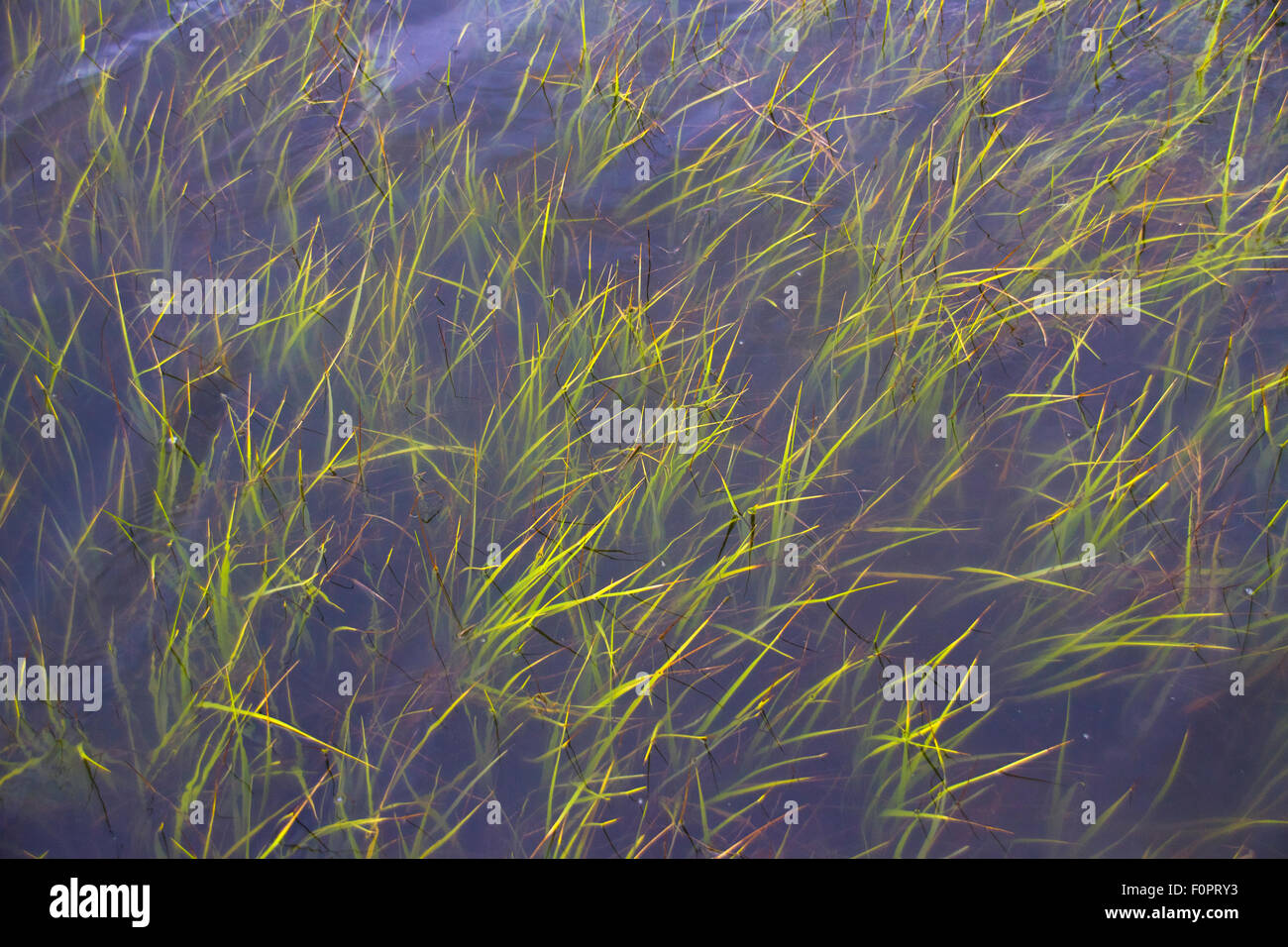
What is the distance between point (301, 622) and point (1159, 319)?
1.55 m

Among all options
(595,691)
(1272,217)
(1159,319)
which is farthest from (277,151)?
(1272,217)

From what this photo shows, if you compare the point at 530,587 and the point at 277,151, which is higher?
the point at 277,151

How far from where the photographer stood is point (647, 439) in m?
1.33

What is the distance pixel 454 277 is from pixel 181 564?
2.20 ft

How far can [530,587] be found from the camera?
1.31 meters

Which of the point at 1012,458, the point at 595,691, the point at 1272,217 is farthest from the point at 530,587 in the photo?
the point at 1272,217

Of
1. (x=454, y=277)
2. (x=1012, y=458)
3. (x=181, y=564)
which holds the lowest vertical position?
(x=181, y=564)

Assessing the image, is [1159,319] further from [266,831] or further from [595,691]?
[266,831]

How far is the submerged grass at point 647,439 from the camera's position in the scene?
1.30 m

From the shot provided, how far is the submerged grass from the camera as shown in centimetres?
130

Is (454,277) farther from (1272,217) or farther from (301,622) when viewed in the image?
(1272,217)
